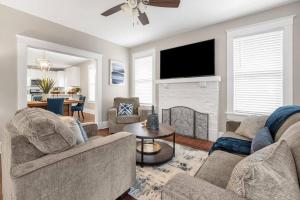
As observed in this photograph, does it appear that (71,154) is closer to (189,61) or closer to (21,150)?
(21,150)

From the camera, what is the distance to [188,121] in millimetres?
3721

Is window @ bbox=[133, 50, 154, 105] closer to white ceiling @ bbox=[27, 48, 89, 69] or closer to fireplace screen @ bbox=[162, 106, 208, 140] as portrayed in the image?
fireplace screen @ bbox=[162, 106, 208, 140]

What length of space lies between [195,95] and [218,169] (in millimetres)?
2632

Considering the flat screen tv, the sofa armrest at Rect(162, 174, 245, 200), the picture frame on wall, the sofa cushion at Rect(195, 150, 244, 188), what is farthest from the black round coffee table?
the picture frame on wall

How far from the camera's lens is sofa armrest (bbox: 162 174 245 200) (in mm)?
656

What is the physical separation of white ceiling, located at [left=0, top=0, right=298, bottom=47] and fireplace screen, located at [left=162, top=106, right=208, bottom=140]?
1984 mm

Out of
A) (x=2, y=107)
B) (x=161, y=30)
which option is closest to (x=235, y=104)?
(x=161, y=30)

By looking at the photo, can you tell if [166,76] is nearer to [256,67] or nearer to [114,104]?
[114,104]

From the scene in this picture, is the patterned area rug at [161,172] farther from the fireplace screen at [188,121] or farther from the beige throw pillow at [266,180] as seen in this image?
the beige throw pillow at [266,180]

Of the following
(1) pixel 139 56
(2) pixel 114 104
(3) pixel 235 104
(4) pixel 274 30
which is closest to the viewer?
(4) pixel 274 30

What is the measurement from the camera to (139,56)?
4.84 m

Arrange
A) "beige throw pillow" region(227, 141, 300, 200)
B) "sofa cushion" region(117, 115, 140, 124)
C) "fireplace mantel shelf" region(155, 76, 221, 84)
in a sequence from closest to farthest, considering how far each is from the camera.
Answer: "beige throw pillow" region(227, 141, 300, 200), "fireplace mantel shelf" region(155, 76, 221, 84), "sofa cushion" region(117, 115, 140, 124)

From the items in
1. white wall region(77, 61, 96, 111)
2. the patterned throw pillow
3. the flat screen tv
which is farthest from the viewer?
white wall region(77, 61, 96, 111)

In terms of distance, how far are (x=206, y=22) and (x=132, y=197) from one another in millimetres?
3461
